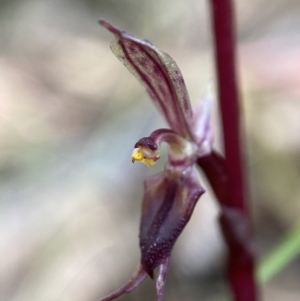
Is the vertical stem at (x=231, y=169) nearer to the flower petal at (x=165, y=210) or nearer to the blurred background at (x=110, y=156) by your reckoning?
the flower petal at (x=165, y=210)

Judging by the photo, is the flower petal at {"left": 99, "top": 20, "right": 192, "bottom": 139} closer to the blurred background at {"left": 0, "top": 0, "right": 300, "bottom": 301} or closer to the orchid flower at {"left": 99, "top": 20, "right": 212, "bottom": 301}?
the orchid flower at {"left": 99, "top": 20, "right": 212, "bottom": 301}

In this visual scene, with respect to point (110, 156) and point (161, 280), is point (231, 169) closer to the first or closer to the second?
point (161, 280)

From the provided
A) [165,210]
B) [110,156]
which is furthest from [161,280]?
[110,156]

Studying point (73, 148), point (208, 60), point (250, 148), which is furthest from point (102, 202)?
point (208, 60)

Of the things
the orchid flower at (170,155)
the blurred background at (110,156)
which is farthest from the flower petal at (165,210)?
the blurred background at (110,156)

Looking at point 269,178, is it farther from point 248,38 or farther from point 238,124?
point 238,124

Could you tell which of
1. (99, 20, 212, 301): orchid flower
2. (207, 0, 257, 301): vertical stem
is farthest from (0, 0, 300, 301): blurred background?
(99, 20, 212, 301): orchid flower

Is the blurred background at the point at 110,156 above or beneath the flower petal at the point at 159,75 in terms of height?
beneath
